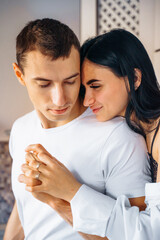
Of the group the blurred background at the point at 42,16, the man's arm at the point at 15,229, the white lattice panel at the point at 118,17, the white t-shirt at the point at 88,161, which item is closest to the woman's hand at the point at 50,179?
the white t-shirt at the point at 88,161

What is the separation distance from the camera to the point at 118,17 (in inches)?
101

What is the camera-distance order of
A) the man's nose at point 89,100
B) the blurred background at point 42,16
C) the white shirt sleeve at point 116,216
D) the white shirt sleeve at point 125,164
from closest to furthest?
the white shirt sleeve at point 116,216
the white shirt sleeve at point 125,164
the man's nose at point 89,100
the blurred background at point 42,16

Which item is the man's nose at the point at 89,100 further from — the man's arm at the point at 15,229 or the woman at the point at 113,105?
the man's arm at the point at 15,229

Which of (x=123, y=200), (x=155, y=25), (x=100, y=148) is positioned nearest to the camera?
(x=123, y=200)

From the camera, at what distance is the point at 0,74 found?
8.13 feet

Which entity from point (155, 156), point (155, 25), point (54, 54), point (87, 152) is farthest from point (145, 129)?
point (155, 25)

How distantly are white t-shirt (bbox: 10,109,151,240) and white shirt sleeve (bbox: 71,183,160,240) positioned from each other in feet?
0.22

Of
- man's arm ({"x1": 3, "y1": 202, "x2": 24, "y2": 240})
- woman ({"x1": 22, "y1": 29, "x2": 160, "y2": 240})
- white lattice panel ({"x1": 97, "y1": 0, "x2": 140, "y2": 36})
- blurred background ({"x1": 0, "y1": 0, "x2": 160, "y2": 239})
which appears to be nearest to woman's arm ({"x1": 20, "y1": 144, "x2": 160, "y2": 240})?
woman ({"x1": 22, "y1": 29, "x2": 160, "y2": 240})

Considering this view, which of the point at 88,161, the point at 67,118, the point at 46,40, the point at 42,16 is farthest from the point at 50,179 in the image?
the point at 42,16

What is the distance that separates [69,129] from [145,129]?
0.86ft

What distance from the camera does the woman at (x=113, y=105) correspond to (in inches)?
33.4

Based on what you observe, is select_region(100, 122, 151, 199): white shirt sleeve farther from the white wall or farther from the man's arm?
the white wall

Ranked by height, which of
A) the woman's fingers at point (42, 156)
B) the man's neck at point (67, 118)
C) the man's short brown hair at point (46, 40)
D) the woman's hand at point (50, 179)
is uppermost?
the man's short brown hair at point (46, 40)

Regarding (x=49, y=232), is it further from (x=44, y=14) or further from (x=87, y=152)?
(x=44, y=14)
